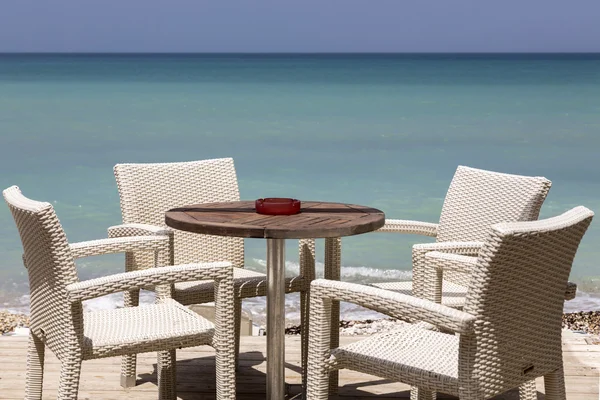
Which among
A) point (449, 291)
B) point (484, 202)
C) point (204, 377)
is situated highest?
point (484, 202)

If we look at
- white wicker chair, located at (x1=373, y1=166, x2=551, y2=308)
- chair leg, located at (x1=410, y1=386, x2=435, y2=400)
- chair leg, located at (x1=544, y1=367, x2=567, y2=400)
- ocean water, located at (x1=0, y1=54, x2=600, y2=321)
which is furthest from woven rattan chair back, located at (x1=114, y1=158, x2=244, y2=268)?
ocean water, located at (x1=0, y1=54, x2=600, y2=321)

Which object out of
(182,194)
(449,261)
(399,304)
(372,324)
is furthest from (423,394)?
(372,324)

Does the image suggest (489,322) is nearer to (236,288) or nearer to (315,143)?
(236,288)

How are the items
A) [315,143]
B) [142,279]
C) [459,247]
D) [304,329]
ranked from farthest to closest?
[315,143] → [304,329] → [459,247] → [142,279]

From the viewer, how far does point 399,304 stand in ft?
7.81

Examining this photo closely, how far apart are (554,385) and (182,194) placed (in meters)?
1.87

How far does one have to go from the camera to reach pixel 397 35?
68.1 m

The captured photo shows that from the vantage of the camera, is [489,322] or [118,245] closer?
[489,322]

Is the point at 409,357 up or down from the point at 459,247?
down

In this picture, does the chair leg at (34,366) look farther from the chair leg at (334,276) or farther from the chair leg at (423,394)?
the chair leg at (423,394)

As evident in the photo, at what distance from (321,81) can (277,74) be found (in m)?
5.58

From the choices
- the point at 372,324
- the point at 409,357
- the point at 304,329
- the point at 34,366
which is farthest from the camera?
the point at 372,324

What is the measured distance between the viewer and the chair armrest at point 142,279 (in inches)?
101

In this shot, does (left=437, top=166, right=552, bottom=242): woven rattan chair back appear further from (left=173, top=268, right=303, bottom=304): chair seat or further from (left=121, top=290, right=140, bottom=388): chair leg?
(left=121, top=290, right=140, bottom=388): chair leg
